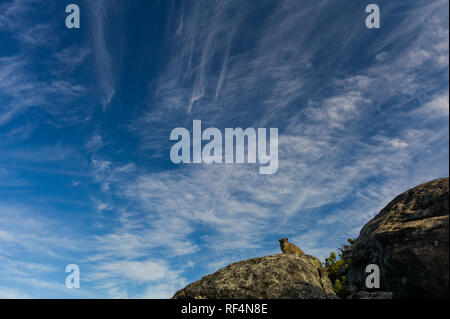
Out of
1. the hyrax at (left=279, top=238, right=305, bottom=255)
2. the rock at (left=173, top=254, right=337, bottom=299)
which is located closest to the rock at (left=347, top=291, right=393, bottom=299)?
the rock at (left=173, top=254, right=337, bottom=299)

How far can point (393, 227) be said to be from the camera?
12.9 meters

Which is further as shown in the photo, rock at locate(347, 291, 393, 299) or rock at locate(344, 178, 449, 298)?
rock at locate(347, 291, 393, 299)

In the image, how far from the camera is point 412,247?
1135cm

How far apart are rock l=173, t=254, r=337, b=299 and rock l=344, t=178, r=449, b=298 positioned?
2.31 meters

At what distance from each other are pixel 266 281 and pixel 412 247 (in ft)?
19.0

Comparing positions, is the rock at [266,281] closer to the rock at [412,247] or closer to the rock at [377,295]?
the rock at [377,295]

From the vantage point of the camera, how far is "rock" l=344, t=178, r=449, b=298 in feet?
34.6

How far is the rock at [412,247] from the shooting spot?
10555 millimetres

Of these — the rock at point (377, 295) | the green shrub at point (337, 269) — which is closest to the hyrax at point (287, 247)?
the green shrub at point (337, 269)

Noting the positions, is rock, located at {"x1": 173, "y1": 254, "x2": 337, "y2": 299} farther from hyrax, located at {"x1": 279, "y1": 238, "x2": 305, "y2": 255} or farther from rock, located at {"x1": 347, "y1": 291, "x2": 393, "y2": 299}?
hyrax, located at {"x1": 279, "y1": 238, "x2": 305, "y2": 255}

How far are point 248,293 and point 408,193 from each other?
9.66 m

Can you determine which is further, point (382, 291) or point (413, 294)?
point (382, 291)
